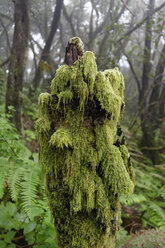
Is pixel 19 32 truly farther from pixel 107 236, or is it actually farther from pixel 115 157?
pixel 107 236

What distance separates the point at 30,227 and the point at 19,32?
15.8 ft

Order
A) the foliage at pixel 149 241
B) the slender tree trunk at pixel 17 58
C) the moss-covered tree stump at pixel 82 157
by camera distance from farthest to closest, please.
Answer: the slender tree trunk at pixel 17 58 < the foliage at pixel 149 241 < the moss-covered tree stump at pixel 82 157

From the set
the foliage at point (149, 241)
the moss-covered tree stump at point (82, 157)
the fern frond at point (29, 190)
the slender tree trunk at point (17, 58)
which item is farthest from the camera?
the slender tree trunk at point (17, 58)

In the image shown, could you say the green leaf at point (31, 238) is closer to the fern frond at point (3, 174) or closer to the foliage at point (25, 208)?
the foliage at point (25, 208)

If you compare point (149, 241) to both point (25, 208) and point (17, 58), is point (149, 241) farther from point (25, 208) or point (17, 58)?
point (17, 58)

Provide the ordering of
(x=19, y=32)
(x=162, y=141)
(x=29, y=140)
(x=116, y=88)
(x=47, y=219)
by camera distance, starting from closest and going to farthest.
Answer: (x=116, y=88) < (x=47, y=219) < (x=19, y=32) < (x=29, y=140) < (x=162, y=141)

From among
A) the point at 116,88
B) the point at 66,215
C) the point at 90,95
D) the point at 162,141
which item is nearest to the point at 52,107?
the point at 90,95

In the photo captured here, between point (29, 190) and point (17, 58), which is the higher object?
point (17, 58)

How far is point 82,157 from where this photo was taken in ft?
4.35

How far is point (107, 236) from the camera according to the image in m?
1.34

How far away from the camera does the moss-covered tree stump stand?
50.6 inches

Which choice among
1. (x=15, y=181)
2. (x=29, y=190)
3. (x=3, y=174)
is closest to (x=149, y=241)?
(x=29, y=190)

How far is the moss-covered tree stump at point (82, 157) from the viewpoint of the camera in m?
1.29

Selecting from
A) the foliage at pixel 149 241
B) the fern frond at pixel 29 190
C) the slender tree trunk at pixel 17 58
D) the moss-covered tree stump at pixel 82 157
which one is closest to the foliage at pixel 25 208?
the fern frond at pixel 29 190
